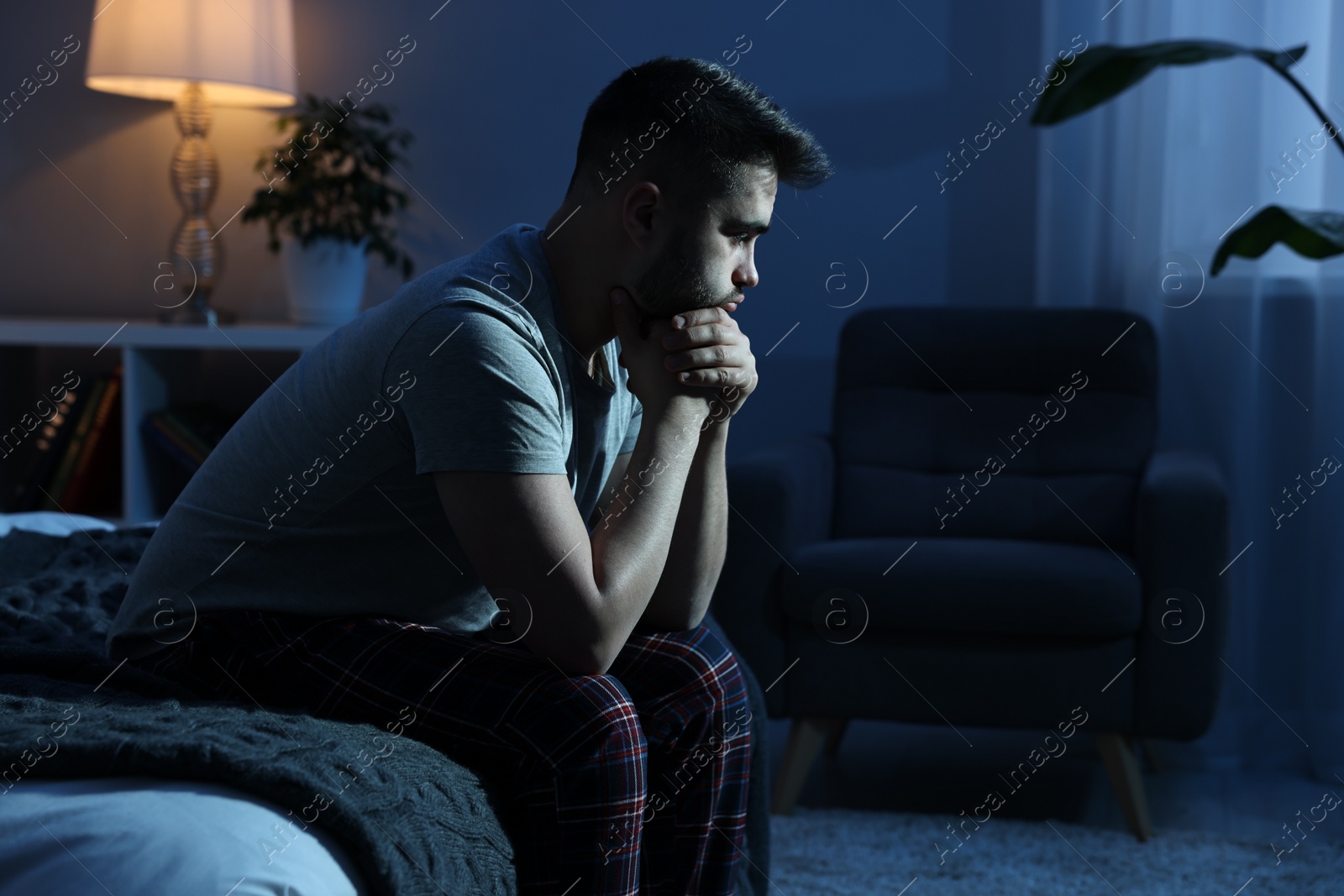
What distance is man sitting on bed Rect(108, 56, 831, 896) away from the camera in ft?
3.16

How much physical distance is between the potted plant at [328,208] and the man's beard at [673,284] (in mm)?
1654

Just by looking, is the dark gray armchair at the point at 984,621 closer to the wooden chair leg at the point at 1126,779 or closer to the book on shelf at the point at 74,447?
the wooden chair leg at the point at 1126,779

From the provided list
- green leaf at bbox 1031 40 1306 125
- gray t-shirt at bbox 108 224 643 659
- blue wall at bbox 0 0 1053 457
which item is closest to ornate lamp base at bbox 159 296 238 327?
blue wall at bbox 0 0 1053 457

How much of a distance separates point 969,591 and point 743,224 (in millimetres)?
919

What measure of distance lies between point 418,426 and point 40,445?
2.07 m

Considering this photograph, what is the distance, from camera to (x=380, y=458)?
1.04 meters

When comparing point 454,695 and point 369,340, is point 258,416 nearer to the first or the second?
point 369,340

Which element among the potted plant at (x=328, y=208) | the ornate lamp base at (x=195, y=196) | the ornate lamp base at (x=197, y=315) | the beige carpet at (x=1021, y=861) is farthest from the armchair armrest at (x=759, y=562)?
the ornate lamp base at (x=195, y=196)

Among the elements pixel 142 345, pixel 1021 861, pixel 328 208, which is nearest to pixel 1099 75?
pixel 1021 861

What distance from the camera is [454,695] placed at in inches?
39.6

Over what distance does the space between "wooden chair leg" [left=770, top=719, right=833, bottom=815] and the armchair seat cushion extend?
0.58 feet

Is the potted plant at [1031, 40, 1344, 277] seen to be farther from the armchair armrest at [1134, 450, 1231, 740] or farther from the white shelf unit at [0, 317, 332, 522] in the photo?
the white shelf unit at [0, 317, 332, 522]

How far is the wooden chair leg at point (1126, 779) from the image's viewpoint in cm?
191

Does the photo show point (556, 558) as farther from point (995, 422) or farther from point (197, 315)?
point (197, 315)
